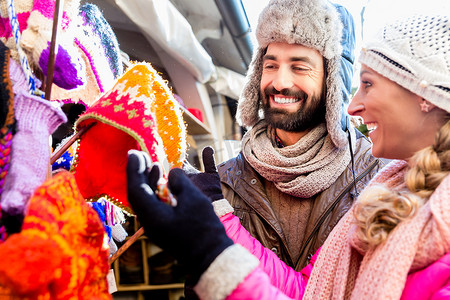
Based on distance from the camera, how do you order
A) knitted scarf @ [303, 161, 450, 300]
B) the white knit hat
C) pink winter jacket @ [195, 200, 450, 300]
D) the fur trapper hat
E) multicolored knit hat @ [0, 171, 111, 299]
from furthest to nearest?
1. the fur trapper hat
2. the white knit hat
3. knitted scarf @ [303, 161, 450, 300]
4. pink winter jacket @ [195, 200, 450, 300]
5. multicolored knit hat @ [0, 171, 111, 299]

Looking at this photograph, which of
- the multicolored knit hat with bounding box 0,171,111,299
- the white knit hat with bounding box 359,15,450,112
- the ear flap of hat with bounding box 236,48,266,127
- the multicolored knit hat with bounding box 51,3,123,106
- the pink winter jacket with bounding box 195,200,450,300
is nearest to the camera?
the multicolored knit hat with bounding box 0,171,111,299

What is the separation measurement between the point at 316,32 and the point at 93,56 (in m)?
0.85

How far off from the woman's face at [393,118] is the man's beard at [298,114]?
468 millimetres

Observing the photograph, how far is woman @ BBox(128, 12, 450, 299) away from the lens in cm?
54

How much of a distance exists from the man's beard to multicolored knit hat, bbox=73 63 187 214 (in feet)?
2.18

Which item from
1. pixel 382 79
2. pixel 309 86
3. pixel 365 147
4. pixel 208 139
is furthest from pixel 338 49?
pixel 208 139

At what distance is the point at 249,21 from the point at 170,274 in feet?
5.74

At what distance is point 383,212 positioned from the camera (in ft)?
2.44

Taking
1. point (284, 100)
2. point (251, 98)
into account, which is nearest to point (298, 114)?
point (284, 100)

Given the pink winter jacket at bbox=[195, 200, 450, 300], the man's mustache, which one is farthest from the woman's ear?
the man's mustache

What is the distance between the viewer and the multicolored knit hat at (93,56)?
865 millimetres

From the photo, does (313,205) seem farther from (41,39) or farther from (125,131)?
(41,39)

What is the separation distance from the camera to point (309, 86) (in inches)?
53.5

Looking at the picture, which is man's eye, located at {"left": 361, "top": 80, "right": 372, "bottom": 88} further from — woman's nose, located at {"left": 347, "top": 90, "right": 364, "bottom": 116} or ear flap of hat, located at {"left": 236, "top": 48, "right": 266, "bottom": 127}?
ear flap of hat, located at {"left": 236, "top": 48, "right": 266, "bottom": 127}
